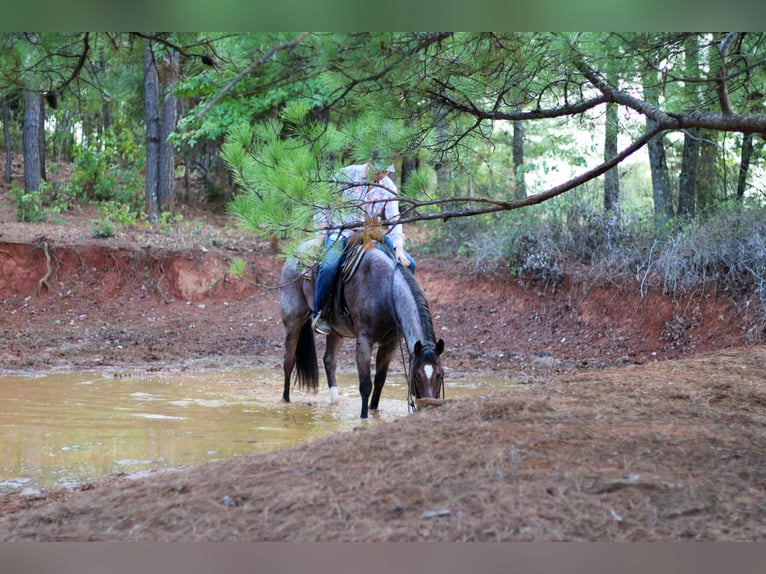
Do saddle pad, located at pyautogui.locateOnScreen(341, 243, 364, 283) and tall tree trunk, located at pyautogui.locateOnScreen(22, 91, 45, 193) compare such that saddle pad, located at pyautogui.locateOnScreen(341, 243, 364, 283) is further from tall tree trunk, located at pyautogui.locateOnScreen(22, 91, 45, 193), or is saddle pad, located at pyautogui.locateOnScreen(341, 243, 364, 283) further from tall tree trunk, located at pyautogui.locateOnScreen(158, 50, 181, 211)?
tall tree trunk, located at pyautogui.locateOnScreen(22, 91, 45, 193)

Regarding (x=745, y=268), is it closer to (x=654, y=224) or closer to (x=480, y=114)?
(x=654, y=224)

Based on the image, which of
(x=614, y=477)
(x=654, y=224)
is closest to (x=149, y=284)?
(x=654, y=224)

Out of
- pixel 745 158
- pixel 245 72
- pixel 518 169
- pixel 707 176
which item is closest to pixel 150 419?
pixel 245 72

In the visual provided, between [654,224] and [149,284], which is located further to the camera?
[149,284]

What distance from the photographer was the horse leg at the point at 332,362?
28.9 ft

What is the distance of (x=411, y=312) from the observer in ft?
23.4

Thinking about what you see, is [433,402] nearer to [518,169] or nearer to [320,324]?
[320,324]

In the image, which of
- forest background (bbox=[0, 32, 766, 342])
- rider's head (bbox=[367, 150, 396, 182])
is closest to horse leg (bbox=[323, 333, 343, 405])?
forest background (bbox=[0, 32, 766, 342])

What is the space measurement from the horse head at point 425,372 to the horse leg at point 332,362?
2339mm

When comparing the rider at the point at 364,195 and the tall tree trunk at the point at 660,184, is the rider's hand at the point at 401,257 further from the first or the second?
the tall tree trunk at the point at 660,184

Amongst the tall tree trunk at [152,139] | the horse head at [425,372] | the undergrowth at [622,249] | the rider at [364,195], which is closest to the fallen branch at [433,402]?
the horse head at [425,372]

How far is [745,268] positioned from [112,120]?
82.3 feet

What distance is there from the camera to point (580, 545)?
2736 mm

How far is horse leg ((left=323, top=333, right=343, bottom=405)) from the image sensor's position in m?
8.80
